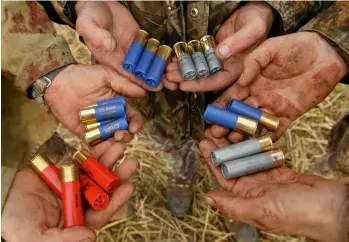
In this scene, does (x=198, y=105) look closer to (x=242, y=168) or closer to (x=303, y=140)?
(x=242, y=168)

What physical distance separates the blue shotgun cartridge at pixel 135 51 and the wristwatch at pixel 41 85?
50 centimetres

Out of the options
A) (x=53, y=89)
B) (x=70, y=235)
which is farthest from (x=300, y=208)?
(x=53, y=89)

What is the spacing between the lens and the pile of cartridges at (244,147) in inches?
120

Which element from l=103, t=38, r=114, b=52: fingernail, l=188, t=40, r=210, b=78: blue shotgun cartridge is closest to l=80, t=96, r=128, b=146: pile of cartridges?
l=103, t=38, r=114, b=52: fingernail

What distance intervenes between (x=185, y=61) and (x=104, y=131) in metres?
0.83

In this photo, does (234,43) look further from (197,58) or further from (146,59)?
(146,59)

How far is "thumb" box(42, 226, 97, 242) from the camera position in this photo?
2.54 meters

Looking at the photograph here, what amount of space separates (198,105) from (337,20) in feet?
4.21

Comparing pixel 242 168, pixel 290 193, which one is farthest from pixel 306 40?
pixel 290 193

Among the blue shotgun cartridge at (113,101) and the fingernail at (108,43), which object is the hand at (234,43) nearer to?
the blue shotgun cartridge at (113,101)

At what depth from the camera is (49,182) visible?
3.03 meters

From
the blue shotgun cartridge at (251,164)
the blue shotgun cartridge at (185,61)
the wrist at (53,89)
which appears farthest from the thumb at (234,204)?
the wrist at (53,89)

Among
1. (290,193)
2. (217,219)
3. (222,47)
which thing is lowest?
(217,219)

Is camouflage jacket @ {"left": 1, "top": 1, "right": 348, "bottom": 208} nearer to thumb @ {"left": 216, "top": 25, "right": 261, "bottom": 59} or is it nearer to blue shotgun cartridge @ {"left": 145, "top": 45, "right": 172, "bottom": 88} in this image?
blue shotgun cartridge @ {"left": 145, "top": 45, "right": 172, "bottom": 88}
